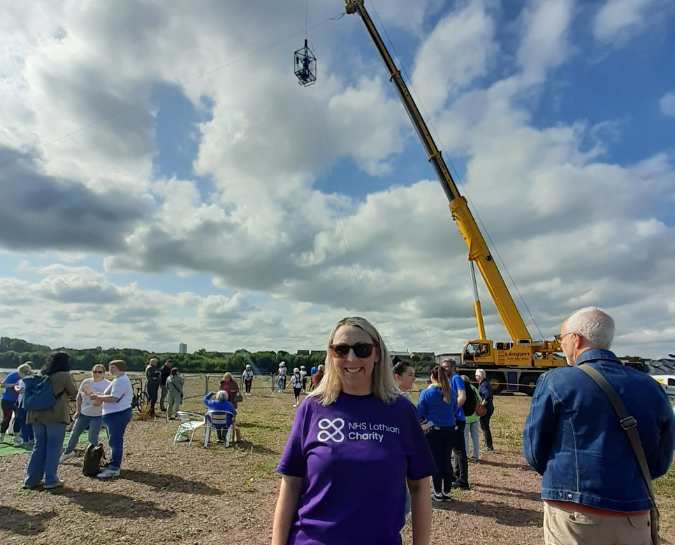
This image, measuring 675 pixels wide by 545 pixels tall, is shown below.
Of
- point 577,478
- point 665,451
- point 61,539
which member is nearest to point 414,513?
point 577,478

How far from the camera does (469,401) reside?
745cm

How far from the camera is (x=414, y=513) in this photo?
6.87 feet

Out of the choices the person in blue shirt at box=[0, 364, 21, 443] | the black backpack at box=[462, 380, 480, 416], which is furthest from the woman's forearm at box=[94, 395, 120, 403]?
the black backpack at box=[462, 380, 480, 416]

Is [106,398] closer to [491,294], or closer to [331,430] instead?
[331,430]

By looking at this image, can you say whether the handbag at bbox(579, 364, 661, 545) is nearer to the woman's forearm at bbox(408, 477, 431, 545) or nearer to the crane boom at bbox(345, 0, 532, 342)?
the woman's forearm at bbox(408, 477, 431, 545)

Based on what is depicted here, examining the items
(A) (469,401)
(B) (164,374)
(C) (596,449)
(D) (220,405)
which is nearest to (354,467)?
(C) (596,449)

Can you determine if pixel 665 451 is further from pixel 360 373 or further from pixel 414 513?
pixel 360 373

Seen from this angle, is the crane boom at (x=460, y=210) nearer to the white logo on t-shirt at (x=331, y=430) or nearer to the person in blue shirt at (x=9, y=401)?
the person in blue shirt at (x=9, y=401)

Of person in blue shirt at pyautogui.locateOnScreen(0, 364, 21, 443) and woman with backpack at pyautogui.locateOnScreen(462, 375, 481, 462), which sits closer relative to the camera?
woman with backpack at pyautogui.locateOnScreen(462, 375, 481, 462)

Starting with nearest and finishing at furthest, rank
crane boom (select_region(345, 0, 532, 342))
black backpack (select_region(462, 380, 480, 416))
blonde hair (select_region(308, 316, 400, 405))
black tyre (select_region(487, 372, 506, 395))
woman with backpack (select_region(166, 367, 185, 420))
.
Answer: blonde hair (select_region(308, 316, 400, 405)) < black backpack (select_region(462, 380, 480, 416)) < woman with backpack (select_region(166, 367, 185, 420)) < crane boom (select_region(345, 0, 532, 342)) < black tyre (select_region(487, 372, 506, 395))

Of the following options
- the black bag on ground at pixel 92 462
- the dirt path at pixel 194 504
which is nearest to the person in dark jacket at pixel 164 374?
the dirt path at pixel 194 504

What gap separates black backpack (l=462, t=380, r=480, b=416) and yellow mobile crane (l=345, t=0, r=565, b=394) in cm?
1478

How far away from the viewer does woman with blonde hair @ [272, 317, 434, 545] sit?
72.7 inches

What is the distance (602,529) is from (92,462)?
739 centimetres
